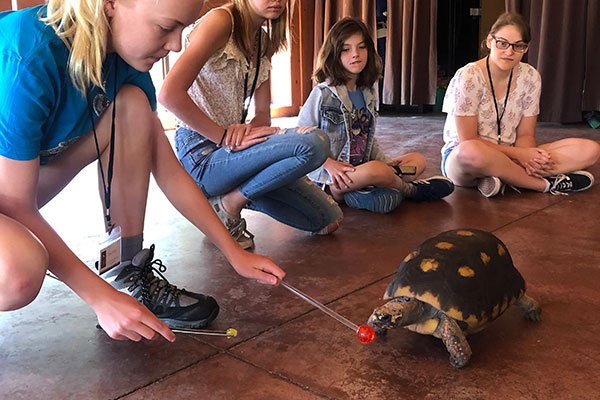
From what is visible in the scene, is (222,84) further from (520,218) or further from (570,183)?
(570,183)

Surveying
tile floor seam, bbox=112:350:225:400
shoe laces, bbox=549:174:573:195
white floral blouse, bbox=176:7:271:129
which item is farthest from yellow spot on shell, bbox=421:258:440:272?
shoe laces, bbox=549:174:573:195

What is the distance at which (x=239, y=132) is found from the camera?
6.21 feet

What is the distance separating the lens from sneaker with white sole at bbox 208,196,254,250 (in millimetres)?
1978

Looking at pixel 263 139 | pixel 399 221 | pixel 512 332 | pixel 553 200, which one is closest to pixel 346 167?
pixel 399 221

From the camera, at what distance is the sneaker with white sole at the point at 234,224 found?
198 centimetres

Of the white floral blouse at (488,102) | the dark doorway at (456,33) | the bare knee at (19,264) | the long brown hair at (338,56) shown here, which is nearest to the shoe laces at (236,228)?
the long brown hair at (338,56)

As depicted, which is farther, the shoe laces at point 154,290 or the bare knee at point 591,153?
the bare knee at point 591,153

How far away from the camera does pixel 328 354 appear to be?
1.28 metres

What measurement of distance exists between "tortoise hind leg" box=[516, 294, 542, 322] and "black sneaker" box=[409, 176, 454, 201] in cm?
113

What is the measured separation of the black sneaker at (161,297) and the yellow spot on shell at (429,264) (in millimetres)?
476

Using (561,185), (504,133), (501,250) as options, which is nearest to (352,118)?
(504,133)

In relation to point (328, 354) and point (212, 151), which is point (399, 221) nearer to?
point (212, 151)

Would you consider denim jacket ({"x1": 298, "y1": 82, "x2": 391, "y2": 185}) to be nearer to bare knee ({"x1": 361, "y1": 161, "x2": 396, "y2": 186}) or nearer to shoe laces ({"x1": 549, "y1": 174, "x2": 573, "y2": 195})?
bare knee ({"x1": 361, "y1": 161, "x2": 396, "y2": 186})

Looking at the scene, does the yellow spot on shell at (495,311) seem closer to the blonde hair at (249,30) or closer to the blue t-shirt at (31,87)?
the blue t-shirt at (31,87)
